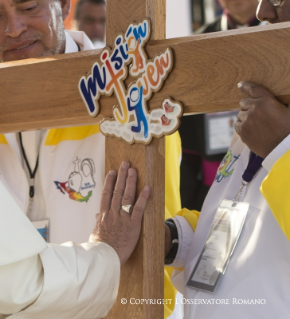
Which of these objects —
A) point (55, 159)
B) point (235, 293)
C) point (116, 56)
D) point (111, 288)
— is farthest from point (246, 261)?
point (55, 159)

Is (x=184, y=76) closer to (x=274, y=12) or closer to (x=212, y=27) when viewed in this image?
(x=274, y=12)

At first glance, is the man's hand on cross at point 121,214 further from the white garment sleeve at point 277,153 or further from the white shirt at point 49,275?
the white garment sleeve at point 277,153

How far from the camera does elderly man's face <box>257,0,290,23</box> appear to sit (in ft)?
4.26

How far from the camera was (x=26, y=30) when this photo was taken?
Answer: 70.3 inches

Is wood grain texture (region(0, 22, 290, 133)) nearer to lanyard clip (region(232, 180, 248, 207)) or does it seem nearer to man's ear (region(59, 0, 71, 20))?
lanyard clip (region(232, 180, 248, 207))

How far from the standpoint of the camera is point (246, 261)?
1273mm

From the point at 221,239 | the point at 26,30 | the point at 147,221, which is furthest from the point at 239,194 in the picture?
the point at 26,30

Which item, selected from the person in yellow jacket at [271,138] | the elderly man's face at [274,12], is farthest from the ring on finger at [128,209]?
the elderly man's face at [274,12]

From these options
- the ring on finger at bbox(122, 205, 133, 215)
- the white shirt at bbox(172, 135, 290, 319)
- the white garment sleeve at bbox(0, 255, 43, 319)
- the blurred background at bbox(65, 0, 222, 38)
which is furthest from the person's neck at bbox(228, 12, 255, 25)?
the white garment sleeve at bbox(0, 255, 43, 319)

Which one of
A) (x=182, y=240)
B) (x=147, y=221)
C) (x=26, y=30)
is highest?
(x=26, y=30)

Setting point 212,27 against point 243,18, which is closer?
point 243,18

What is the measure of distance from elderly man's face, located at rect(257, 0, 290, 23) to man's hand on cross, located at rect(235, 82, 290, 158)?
22 cm

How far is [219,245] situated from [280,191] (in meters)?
0.26

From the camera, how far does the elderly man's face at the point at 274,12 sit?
1.30 meters
